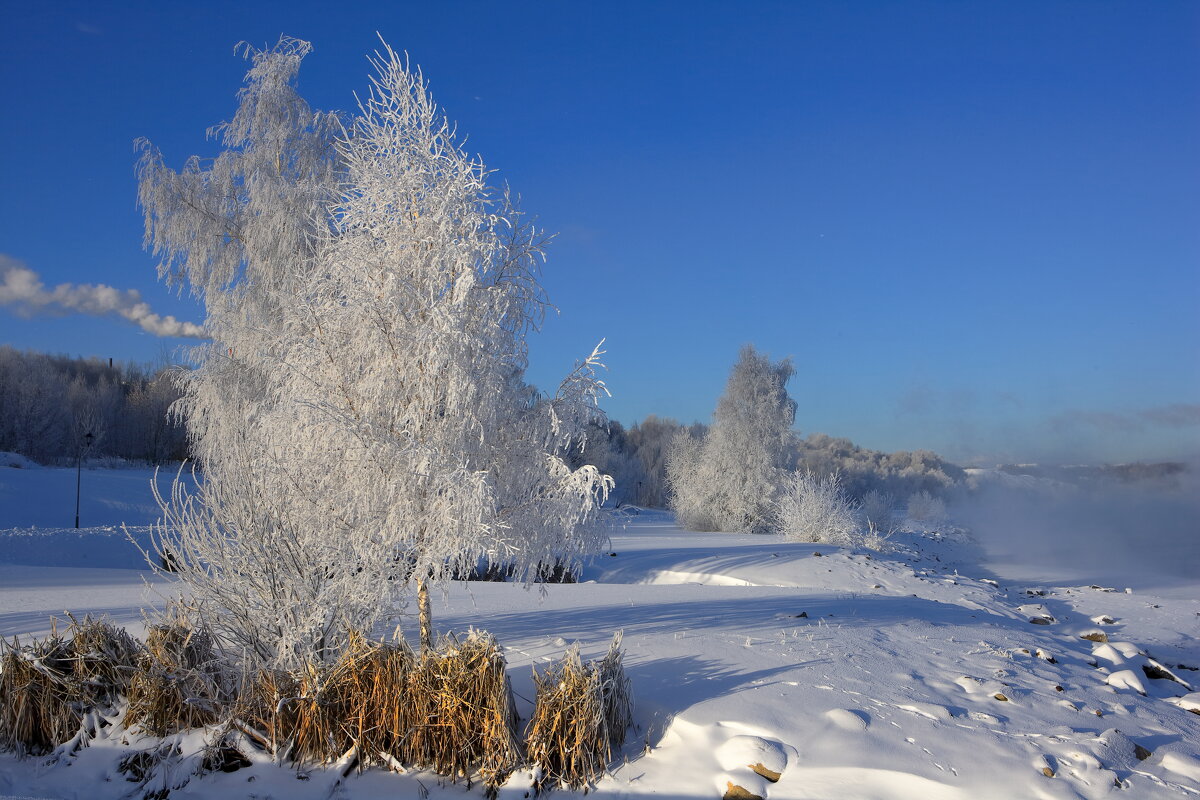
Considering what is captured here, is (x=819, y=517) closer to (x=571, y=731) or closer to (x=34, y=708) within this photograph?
(x=571, y=731)

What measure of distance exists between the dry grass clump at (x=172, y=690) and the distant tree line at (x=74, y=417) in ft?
73.2

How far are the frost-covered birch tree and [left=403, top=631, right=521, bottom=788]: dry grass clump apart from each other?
1.73 feet

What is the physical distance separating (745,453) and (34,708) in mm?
19037

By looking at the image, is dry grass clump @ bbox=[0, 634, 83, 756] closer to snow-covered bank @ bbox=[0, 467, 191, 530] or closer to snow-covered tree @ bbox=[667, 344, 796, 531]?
snow-covered bank @ bbox=[0, 467, 191, 530]

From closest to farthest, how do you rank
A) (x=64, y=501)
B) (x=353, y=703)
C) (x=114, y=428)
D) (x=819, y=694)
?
(x=353, y=703) < (x=819, y=694) < (x=64, y=501) < (x=114, y=428)

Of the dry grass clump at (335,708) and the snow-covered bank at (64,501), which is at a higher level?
the snow-covered bank at (64,501)

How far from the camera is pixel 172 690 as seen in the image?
4641 millimetres

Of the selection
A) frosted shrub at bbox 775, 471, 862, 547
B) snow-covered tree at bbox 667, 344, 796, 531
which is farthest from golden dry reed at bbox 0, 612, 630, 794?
snow-covered tree at bbox 667, 344, 796, 531

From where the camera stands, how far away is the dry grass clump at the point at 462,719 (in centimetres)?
421

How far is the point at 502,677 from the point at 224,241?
36.7 feet

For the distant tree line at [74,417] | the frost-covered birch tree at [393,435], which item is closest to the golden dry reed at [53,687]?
the frost-covered birch tree at [393,435]

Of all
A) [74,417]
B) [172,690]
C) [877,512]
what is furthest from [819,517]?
[74,417]

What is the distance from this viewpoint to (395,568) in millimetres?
4965

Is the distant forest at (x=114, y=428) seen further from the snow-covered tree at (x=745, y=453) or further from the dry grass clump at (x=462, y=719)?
the dry grass clump at (x=462, y=719)
